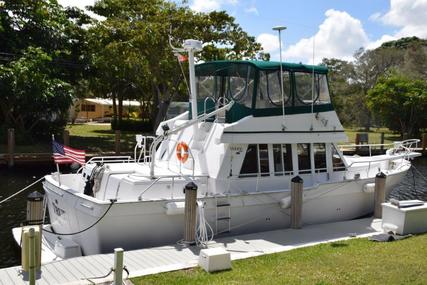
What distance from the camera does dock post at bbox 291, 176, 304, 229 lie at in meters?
10.2

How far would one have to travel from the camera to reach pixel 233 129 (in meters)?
10.1

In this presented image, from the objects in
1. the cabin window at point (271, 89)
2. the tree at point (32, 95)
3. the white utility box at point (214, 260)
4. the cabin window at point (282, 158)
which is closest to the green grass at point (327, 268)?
the white utility box at point (214, 260)

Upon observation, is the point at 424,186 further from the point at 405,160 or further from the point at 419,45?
the point at 419,45

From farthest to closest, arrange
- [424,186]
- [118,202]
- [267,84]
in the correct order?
1. [424,186]
2. [267,84]
3. [118,202]

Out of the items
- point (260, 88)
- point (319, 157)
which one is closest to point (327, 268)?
point (260, 88)

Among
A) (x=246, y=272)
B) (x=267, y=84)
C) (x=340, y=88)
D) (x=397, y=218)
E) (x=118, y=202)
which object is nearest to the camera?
(x=246, y=272)

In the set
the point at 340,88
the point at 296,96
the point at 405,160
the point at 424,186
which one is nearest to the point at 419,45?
the point at 340,88

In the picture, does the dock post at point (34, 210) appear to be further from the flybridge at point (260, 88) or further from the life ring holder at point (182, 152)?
the flybridge at point (260, 88)

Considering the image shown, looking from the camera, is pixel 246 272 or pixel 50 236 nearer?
pixel 246 272

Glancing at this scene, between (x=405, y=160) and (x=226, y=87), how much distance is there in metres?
7.49

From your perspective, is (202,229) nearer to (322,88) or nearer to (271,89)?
(271,89)

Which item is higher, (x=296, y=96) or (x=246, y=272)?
(x=296, y=96)

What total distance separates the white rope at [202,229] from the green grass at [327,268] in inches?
56.6

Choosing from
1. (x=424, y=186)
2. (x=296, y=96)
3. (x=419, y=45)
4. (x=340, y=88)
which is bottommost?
(x=424, y=186)
